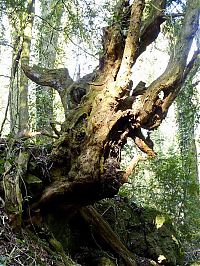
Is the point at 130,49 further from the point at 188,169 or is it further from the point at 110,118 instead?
the point at 188,169

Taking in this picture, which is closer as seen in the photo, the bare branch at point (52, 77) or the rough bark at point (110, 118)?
the rough bark at point (110, 118)

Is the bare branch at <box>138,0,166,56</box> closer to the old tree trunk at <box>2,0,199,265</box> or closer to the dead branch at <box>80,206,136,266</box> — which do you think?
the old tree trunk at <box>2,0,199,265</box>

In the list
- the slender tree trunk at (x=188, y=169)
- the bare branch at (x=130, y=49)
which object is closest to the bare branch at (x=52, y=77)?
the bare branch at (x=130, y=49)

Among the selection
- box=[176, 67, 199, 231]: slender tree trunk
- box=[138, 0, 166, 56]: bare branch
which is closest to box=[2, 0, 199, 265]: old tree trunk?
box=[138, 0, 166, 56]: bare branch

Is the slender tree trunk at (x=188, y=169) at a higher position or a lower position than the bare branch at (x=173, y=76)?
lower

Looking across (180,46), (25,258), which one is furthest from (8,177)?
(180,46)

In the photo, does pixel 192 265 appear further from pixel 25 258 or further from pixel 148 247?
pixel 25 258

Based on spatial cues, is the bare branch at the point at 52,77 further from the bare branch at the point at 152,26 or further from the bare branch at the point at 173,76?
the bare branch at the point at 173,76

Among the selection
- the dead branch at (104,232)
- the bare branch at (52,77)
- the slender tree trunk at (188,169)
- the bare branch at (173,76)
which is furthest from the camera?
the slender tree trunk at (188,169)

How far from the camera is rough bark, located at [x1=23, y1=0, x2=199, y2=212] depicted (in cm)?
469

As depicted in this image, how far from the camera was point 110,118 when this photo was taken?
15.5 feet

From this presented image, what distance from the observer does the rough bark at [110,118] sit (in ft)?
15.4

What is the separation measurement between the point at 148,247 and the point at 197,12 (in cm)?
385

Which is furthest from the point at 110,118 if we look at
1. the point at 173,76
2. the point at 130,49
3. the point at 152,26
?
the point at 152,26
